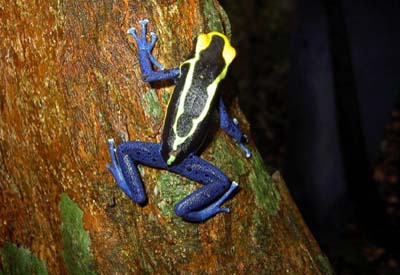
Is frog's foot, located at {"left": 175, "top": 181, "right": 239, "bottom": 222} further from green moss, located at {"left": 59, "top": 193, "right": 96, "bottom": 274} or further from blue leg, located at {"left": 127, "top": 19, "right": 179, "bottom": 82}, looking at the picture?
blue leg, located at {"left": 127, "top": 19, "right": 179, "bottom": 82}

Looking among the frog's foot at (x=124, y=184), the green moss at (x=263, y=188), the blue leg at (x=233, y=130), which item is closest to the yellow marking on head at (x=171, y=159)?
the frog's foot at (x=124, y=184)

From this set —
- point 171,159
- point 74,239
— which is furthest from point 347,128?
point 74,239

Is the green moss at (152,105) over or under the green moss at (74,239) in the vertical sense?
over

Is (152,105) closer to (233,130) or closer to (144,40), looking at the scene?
(144,40)

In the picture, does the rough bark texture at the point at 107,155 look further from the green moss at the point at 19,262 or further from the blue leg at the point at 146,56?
the green moss at the point at 19,262

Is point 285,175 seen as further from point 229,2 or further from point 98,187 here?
point 229,2

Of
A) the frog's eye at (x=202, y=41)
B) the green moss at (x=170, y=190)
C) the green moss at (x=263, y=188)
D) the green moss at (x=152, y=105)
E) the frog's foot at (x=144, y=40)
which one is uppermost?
the frog's foot at (x=144, y=40)
